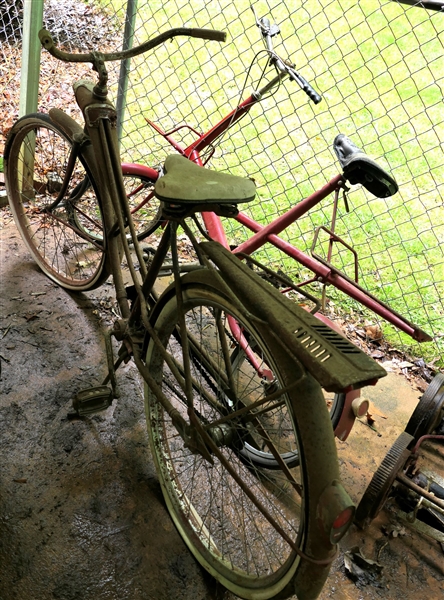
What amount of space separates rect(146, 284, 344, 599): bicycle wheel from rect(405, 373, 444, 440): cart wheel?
22.0 inches

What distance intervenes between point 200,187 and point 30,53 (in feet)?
7.72

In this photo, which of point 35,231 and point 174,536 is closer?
point 174,536

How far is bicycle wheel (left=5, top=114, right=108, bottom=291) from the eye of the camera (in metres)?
2.79

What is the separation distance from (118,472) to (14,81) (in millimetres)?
4009

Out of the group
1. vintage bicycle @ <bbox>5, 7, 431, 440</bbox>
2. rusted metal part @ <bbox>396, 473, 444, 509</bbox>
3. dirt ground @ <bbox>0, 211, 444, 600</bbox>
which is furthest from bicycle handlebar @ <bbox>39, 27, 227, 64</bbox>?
rusted metal part @ <bbox>396, 473, 444, 509</bbox>

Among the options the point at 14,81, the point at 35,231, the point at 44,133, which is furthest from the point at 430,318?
the point at 14,81

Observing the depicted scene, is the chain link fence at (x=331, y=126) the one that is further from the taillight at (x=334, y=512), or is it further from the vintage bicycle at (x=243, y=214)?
the taillight at (x=334, y=512)

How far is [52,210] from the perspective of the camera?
283cm

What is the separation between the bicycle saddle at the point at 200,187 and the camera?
1.48 m

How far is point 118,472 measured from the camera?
7.03ft

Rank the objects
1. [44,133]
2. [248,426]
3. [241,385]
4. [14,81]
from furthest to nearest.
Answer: [14,81] < [44,133] < [241,385] < [248,426]

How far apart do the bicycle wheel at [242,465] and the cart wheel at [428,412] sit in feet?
1.83

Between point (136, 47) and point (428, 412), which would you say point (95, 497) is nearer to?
point (428, 412)

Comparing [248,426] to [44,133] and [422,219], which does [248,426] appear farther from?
[44,133]
